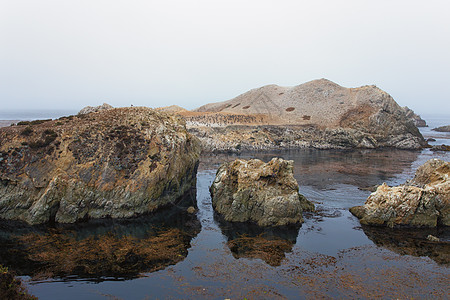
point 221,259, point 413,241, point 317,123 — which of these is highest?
point 317,123

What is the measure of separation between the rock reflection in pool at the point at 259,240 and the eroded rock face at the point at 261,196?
1064mm

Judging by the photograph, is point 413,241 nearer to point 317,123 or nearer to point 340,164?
point 340,164

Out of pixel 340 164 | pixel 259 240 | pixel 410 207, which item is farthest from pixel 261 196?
pixel 340 164

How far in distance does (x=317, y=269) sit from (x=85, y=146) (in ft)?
93.5

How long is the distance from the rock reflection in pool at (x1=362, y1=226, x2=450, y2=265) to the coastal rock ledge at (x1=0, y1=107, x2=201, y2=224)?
75.4 feet

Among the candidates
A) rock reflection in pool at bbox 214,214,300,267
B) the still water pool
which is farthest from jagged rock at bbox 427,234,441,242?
rock reflection in pool at bbox 214,214,300,267

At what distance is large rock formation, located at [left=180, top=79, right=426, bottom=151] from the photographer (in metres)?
88.1

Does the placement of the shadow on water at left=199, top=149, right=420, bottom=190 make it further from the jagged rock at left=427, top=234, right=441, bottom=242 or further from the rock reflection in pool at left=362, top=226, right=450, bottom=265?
the jagged rock at left=427, top=234, right=441, bottom=242

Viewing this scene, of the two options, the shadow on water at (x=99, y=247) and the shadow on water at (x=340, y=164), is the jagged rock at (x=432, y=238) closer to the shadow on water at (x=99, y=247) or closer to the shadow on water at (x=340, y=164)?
the shadow on water at (x=340, y=164)

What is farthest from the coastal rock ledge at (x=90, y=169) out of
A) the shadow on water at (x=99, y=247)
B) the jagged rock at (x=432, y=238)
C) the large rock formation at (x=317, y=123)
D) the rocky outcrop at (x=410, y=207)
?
the large rock formation at (x=317, y=123)

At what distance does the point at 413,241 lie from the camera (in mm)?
27062

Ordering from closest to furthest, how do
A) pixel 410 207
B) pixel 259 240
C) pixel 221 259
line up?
pixel 221 259, pixel 259 240, pixel 410 207

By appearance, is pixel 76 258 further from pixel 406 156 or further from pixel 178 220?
pixel 406 156

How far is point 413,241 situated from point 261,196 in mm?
14505
